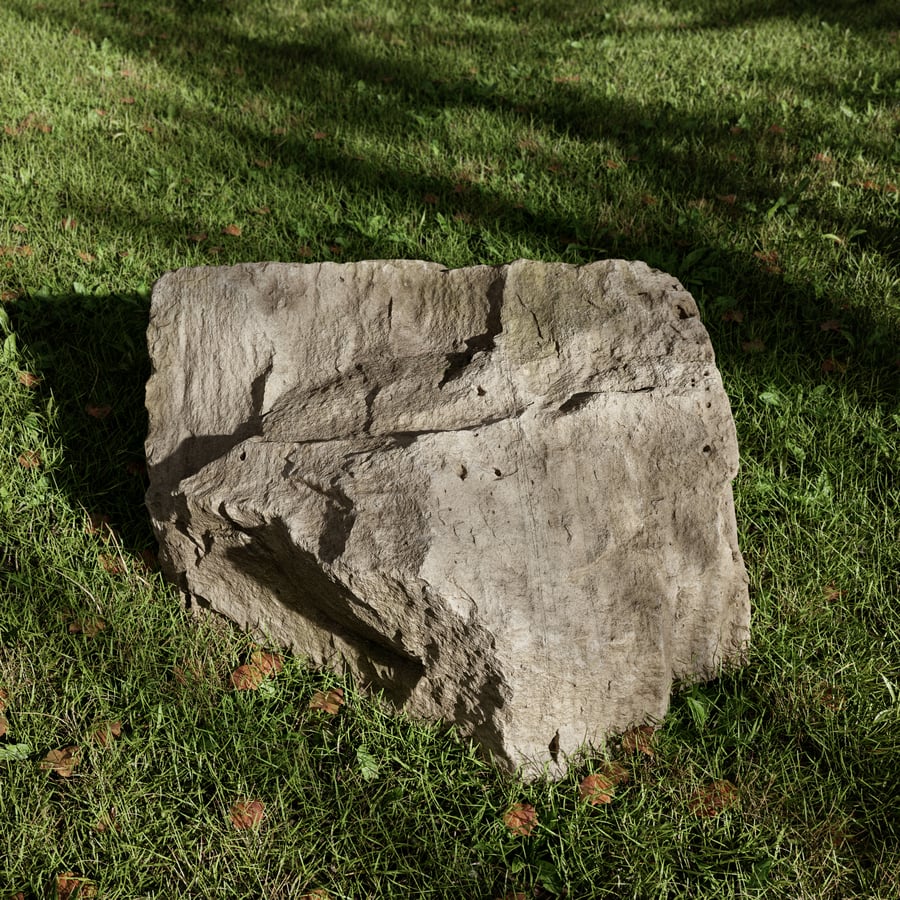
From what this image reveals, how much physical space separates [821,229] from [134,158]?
3.80m

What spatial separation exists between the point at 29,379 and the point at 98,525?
0.84 m

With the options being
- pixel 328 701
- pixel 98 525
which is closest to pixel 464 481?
pixel 328 701

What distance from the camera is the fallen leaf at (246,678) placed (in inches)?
96.7

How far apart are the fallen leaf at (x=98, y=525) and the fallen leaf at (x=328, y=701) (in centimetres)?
97

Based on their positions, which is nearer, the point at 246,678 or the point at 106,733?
the point at 106,733

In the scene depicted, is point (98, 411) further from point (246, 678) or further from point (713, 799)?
point (713, 799)

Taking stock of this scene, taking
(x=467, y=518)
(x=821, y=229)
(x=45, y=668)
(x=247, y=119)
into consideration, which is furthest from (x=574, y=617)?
(x=247, y=119)

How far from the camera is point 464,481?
7.20 ft

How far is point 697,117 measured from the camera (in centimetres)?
550

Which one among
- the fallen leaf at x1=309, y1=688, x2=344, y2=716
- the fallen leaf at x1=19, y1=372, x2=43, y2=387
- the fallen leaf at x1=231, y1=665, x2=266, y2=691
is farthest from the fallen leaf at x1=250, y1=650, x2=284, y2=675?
the fallen leaf at x1=19, y1=372, x2=43, y2=387

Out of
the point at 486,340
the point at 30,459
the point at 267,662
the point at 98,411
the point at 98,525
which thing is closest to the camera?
the point at 267,662

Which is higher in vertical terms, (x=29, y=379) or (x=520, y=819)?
(x=29, y=379)

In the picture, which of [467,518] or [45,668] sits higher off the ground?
[467,518]

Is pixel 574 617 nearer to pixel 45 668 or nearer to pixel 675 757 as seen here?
pixel 675 757
